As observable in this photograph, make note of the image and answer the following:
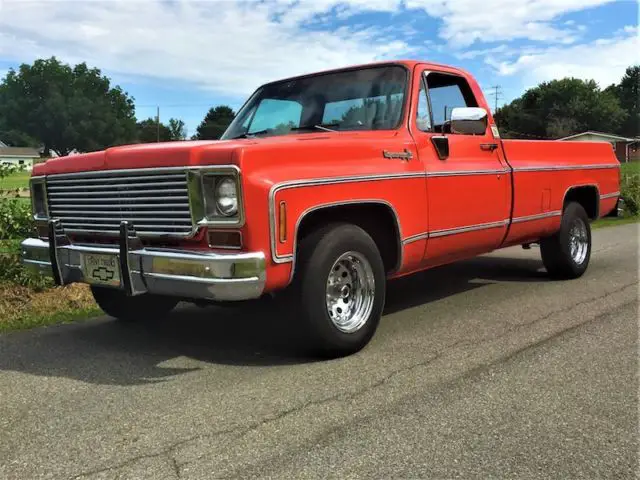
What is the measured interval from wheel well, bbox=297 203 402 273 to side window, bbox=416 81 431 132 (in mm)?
887

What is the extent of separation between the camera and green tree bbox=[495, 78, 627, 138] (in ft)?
305

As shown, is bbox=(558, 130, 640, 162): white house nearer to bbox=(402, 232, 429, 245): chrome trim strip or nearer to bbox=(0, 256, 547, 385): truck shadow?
bbox=(402, 232, 429, 245): chrome trim strip

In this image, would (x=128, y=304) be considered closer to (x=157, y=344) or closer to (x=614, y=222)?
(x=157, y=344)

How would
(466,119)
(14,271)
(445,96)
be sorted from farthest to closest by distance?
(14,271) < (445,96) < (466,119)

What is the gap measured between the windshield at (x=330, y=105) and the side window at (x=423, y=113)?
0.18m

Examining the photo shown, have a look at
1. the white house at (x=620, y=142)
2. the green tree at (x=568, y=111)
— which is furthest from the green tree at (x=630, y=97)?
the white house at (x=620, y=142)

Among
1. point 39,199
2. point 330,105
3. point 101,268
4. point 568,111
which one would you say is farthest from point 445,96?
point 568,111

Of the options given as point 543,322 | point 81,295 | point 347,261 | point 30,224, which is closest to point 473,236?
point 543,322

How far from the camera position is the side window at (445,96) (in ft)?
17.4

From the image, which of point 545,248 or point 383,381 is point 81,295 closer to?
point 383,381

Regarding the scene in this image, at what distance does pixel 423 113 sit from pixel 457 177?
0.60 metres

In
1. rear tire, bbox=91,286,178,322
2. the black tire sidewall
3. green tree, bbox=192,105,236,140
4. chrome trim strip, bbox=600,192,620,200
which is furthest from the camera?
chrome trim strip, bbox=600,192,620,200

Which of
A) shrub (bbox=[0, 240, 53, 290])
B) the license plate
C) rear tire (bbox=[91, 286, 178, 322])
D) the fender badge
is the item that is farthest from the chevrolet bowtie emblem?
shrub (bbox=[0, 240, 53, 290])

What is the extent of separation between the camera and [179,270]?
3637 millimetres
